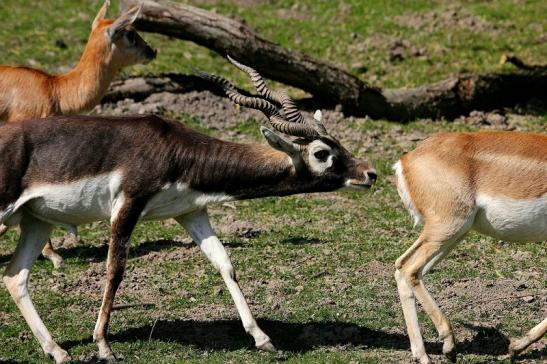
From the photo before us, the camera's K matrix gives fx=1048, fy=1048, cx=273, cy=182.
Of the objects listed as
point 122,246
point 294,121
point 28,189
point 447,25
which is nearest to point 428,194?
point 294,121

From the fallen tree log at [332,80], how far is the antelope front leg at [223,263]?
210 inches

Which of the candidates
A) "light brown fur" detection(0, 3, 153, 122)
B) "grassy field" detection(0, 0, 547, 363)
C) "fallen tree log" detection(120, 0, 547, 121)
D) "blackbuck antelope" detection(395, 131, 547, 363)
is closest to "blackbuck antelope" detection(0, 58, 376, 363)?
"grassy field" detection(0, 0, 547, 363)

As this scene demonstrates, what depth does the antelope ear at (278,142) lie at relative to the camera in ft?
25.6

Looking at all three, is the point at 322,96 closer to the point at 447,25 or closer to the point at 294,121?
the point at 447,25

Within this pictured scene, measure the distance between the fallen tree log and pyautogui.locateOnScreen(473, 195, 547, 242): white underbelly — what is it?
625 cm

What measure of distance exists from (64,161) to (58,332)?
55.9 inches

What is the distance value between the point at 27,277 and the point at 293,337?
2.08 metres

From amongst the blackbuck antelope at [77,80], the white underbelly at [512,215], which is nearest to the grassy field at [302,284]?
the white underbelly at [512,215]

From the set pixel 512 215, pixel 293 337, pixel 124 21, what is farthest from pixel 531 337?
pixel 124 21

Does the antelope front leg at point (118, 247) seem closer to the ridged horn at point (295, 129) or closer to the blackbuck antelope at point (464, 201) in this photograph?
the ridged horn at point (295, 129)

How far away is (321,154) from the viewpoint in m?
8.03

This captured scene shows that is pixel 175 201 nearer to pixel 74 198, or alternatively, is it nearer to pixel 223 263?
pixel 223 263

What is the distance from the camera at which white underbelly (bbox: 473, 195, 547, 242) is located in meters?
7.54

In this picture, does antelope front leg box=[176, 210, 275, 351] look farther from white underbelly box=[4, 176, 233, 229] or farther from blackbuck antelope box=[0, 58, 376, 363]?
white underbelly box=[4, 176, 233, 229]
